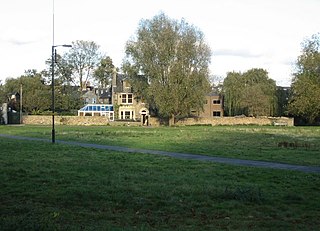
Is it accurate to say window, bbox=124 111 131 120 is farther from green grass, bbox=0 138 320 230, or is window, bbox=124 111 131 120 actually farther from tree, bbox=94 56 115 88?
green grass, bbox=0 138 320 230

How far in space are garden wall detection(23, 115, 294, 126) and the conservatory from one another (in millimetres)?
8983

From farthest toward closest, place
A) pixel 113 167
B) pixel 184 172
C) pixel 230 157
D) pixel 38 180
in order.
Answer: pixel 230 157, pixel 113 167, pixel 184 172, pixel 38 180

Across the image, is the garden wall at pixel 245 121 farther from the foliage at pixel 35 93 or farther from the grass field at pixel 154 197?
the grass field at pixel 154 197

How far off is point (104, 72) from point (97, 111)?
19.1m

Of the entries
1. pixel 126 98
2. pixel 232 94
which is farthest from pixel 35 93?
pixel 232 94

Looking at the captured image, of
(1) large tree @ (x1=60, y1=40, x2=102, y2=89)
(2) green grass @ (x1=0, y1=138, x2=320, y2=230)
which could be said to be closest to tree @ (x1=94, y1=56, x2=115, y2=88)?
(1) large tree @ (x1=60, y1=40, x2=102, y2=89)

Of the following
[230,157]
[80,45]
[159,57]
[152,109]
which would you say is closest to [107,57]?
[80,45]

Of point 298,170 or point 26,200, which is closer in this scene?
point 26,200

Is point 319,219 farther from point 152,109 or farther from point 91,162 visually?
point 152,109

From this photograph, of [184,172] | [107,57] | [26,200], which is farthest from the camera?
[107,57]

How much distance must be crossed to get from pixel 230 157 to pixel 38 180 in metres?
9.52

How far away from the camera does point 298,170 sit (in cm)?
1482

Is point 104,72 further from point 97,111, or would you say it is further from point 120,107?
point 97,111

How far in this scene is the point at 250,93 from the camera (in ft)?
274
